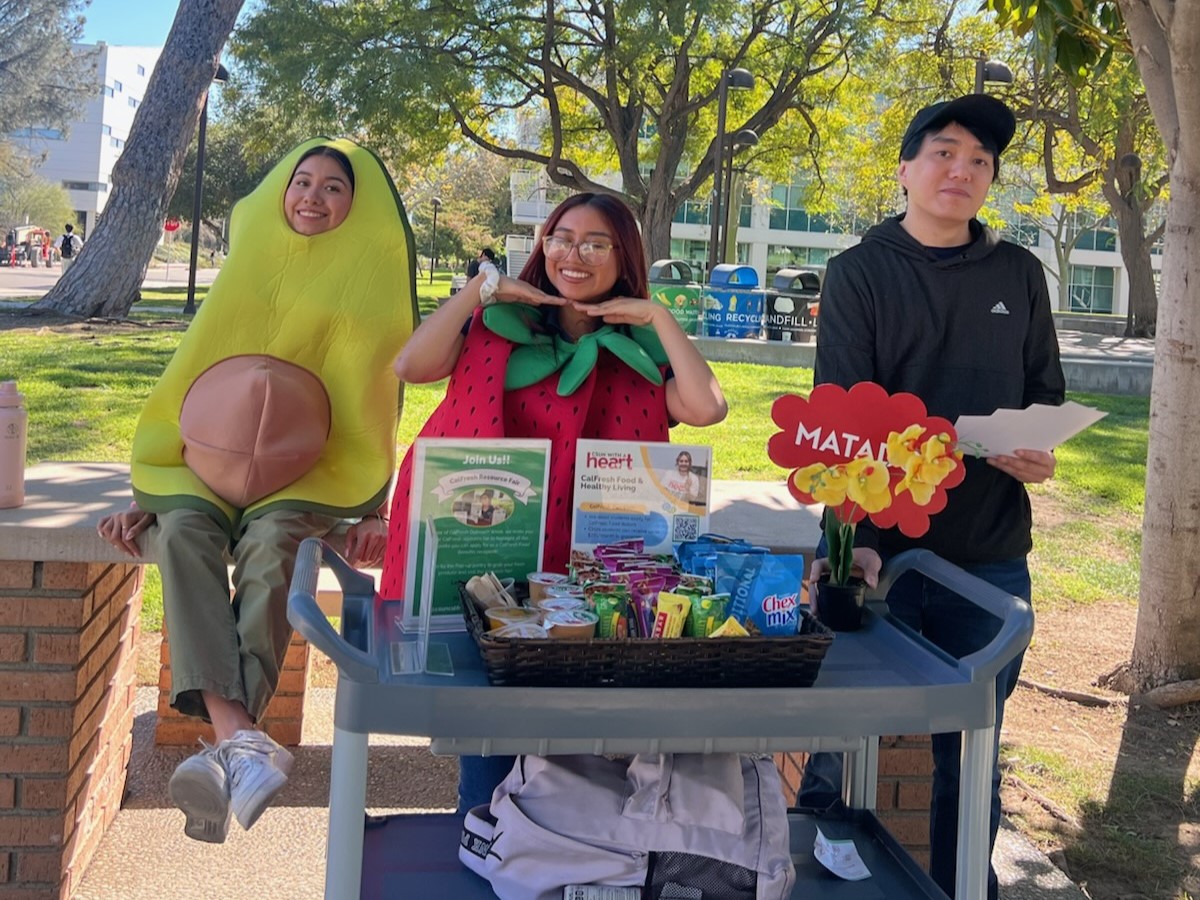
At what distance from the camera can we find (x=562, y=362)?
259 centimetres

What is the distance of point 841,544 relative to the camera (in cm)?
223

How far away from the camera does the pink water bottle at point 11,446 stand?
3062mm

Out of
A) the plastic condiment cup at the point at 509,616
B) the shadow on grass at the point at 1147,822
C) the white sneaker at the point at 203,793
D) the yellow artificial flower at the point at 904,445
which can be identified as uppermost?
the yellow artificial flower at the point at 904,445

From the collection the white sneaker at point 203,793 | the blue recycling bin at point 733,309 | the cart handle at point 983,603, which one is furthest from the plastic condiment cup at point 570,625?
the blue recycling bin at point 733,309

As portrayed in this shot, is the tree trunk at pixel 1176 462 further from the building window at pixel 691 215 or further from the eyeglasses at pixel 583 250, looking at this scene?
the building window at pixel 691 215

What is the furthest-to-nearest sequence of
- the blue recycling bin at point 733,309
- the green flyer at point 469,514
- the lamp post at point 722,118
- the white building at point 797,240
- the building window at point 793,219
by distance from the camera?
the building window at point 793,219 < the white building at point 797,240 < the lamp post at point 722,118 < the blue recycling bin at point 733,309 < the green flyer at point 469,514

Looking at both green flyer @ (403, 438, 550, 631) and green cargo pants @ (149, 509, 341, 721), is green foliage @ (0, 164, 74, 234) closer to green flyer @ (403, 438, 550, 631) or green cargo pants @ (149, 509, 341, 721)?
green cargo pants @ (149, 509, 341, 721)

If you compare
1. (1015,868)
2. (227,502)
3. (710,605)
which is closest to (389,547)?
(227,502)

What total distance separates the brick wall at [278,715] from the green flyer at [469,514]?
2.22m

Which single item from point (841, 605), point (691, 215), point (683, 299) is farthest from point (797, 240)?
point (841, 605)

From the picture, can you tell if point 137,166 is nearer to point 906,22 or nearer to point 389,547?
point 389,547

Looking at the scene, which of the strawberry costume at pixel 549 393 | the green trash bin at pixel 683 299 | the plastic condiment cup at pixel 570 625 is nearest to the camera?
the plastic condiment cup at pixel 570 625

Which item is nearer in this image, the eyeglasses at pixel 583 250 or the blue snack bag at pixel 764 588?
the blue snack bag at pixel 764 588

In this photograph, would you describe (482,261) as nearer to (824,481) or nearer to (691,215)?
(824,481)
